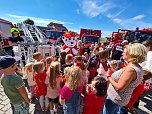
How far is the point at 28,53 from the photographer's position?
274 inches

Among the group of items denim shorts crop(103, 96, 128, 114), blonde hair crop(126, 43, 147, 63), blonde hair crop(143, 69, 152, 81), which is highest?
blonde hair crop(126, 43, 147, 63)

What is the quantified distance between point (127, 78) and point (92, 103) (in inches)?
36.9

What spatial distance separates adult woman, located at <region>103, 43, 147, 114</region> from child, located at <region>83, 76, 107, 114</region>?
20 centimetres

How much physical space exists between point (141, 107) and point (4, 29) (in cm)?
1290

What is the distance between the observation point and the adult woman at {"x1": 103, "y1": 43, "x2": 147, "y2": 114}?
6.52 feet

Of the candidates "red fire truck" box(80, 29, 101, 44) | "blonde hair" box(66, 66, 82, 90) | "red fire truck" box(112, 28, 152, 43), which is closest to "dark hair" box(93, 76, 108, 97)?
"blonde hair" box(66, 66, 82, 90)

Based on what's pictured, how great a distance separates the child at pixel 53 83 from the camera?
327cm

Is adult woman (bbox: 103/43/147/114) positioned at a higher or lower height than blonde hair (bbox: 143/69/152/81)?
higher

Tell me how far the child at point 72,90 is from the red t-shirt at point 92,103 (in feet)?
0.56

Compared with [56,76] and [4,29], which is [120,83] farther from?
[4,29]

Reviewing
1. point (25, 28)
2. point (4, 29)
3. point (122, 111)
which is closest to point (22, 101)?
point (122, 111)

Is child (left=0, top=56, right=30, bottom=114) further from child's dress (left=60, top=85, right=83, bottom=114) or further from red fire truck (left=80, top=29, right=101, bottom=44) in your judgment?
red fire truck (left=80, top=29, right=101, bottom=44)

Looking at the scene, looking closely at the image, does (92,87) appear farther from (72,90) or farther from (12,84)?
(12,84)

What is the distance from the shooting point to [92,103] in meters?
2.67
